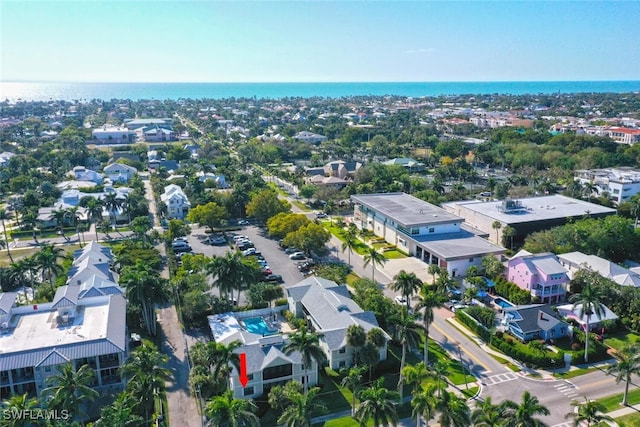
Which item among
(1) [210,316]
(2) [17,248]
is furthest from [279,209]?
(2) [17,248]

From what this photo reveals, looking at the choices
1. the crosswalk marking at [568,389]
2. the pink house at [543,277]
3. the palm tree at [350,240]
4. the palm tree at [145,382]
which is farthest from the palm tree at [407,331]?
the palm tree at [350,240]

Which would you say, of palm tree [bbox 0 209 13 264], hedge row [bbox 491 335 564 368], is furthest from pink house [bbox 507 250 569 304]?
palm tree [bbox 0 209 13 264]

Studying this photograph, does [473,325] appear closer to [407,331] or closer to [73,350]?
[407,331]

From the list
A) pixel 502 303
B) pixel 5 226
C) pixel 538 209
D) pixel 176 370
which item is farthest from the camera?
pixel 5 226

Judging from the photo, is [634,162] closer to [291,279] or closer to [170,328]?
[291,279]

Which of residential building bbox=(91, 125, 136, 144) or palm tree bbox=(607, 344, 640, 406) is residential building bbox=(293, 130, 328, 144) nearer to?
residential building bbox=(91, 125, 136, 144)

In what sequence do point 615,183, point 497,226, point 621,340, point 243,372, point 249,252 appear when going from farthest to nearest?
1. point 615,183
2. point 497,226
3. point 249,252
4. point 621,340
5. point 243,372

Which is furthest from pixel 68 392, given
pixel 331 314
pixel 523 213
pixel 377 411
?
pixel 523 213

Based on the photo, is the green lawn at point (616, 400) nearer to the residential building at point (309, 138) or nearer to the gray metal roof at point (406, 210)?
the gray metal roof at point (406, 210)
